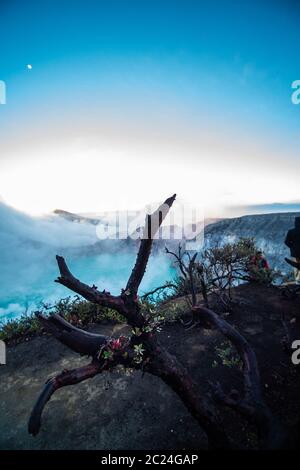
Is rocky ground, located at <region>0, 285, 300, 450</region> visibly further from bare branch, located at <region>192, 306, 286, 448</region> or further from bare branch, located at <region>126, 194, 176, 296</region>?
bare branch, located at <region>126, 194, 176, 296</region>

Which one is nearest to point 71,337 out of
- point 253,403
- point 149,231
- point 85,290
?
point 85,290

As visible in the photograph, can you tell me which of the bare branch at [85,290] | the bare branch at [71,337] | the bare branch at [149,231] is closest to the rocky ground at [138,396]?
the bare branch at [71,337]

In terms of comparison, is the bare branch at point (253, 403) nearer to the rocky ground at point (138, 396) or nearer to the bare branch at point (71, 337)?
the rocky ground at point (138, 396)

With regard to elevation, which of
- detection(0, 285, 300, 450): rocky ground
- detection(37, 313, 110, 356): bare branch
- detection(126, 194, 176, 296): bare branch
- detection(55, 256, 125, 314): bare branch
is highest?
detection(126, 194, 176, 296): bare branch

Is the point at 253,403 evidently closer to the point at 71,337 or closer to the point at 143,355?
the point at 143,355

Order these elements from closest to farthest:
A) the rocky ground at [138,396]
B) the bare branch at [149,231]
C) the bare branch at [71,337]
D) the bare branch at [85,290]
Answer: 1. the bare branch at [85,290]
2. the bare branch at [149,231]
3. the bare branch at [71,337]
4. the rocky ground at [138,396]

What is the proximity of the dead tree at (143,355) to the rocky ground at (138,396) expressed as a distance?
5.24ft

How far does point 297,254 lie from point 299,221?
4.87ft

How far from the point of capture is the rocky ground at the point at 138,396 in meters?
5.01

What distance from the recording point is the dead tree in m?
3.15

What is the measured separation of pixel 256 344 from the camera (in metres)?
7.38

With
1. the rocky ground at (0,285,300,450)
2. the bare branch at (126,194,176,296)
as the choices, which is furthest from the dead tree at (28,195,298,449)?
the rocky ground at (0,285,300,450)

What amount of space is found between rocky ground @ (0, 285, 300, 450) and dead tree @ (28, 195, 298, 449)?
160 cm

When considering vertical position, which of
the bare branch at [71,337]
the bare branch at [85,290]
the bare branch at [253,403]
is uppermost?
the bare branch at [85,290]
